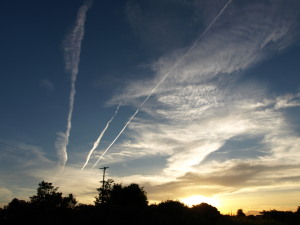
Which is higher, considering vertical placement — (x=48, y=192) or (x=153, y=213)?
(x=48, y=192)

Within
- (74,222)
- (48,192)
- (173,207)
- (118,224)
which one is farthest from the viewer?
(48,192)

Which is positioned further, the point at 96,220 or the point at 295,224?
the point at 295,224

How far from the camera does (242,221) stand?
109 ft

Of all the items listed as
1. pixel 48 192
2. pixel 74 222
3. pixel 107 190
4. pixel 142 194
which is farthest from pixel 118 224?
pixel 48 192

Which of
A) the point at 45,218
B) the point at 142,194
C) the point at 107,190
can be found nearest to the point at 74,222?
the point at 45,218

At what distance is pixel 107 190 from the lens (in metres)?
75.9

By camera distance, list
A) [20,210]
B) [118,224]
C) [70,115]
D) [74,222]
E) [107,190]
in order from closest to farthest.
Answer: [118,224] < [74,222] < [20,210] < [70,115] < [107,190]

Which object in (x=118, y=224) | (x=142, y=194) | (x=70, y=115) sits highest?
(x=70, y=115)

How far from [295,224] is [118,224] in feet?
93.5

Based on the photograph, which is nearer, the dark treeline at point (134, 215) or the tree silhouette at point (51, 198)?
the dark treeline at point (134, 215)

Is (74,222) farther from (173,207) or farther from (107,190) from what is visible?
(107,190)

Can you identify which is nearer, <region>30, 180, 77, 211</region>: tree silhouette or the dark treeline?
the dark treeline

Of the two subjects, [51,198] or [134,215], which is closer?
[134,215]

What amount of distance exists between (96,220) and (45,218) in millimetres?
9091
